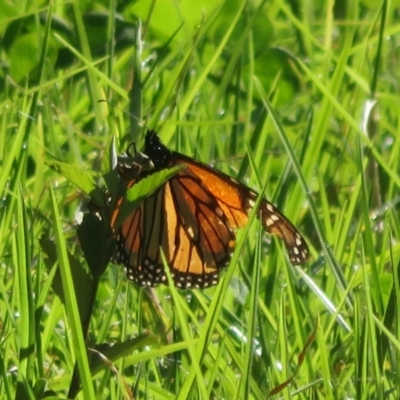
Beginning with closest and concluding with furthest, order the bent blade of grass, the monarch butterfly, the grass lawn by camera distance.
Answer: the bent blade of grass < the grass lawn < the monarch butterfly

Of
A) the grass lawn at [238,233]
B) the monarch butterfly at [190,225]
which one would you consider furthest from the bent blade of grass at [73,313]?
the monarch butterfly at [190,225]

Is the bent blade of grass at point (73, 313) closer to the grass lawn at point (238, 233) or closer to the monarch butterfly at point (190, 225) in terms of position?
the grass lawn at point (238, 233)

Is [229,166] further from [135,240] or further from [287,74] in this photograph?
[287,74]

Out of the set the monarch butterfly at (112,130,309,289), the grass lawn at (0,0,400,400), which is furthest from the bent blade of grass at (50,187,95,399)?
the monarch butterfly at (112,130,309,289)

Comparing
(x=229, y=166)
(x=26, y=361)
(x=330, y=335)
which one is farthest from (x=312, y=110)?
(x=26, y=361)

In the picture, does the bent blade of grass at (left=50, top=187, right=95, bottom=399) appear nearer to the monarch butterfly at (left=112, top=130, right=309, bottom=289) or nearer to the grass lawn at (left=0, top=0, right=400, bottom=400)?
the grass lawn at (left=0, top=0, right=400, bottom=400)
